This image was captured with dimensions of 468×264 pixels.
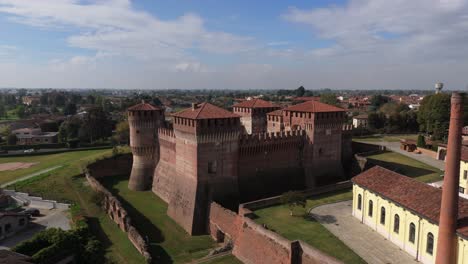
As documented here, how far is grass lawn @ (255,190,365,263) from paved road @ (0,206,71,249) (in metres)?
18.9

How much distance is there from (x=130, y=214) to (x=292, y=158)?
16.9m

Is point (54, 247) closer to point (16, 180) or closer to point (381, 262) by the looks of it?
Result: point (381, 262)

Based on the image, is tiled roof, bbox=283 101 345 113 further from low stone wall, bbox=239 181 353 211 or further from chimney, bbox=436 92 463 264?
chimney, bbox=436 92 463 264

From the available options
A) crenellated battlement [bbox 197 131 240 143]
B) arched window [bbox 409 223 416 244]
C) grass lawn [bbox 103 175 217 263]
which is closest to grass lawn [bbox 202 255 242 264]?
grass lawn [bbox 103 175 217 263]

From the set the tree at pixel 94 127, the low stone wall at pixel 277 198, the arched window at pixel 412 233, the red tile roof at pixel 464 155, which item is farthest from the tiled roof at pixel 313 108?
the tree at pixel 94 127

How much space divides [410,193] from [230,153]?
14.3m

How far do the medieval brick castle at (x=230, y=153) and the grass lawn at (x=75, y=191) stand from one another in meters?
5.14

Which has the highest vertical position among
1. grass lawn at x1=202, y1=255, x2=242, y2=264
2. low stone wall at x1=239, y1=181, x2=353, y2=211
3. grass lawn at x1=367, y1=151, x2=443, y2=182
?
grass lawn at x1=367, y1=151, x2=443, y2=182

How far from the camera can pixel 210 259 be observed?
24000mm

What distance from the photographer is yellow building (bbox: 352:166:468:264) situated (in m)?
18.9

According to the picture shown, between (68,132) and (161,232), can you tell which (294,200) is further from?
(68,132)

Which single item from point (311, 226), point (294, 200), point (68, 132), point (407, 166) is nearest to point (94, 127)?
point (68, 132)

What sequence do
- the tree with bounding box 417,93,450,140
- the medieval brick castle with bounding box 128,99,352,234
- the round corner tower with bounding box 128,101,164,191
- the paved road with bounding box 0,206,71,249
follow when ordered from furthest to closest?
the tree with bounding box 417,93,450,140, the round corner tower with bounding box 128,101,164,191, the paved road with bounding box 0,206,71,249, the medieval brick castle with bounding box 128,99,352,234

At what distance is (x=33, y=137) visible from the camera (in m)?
78.5
